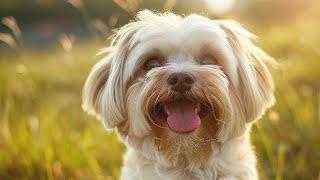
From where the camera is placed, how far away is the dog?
4.37m

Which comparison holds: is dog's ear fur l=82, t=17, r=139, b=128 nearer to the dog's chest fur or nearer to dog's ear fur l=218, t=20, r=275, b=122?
the dog's chest fur

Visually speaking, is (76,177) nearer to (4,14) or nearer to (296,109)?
(296,109)

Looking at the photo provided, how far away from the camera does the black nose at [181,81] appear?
14.0 feet

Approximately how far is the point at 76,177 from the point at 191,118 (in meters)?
1.70

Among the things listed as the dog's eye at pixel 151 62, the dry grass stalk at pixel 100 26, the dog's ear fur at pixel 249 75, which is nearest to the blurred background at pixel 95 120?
the dry grass stalk at pixel 100 26

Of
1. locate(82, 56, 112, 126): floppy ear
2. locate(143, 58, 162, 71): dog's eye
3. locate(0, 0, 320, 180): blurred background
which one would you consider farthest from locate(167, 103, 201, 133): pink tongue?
locate(0, 0, 320, 180): blurred background

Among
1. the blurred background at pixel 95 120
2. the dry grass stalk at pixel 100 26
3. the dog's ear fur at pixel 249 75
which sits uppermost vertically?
the dog's ear fur at pixel 249 75

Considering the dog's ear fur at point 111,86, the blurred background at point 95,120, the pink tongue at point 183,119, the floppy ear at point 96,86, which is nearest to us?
the pink tongue at point 183,119

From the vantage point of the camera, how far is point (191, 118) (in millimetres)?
4449

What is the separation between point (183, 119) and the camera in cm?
441

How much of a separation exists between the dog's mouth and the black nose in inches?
5.6

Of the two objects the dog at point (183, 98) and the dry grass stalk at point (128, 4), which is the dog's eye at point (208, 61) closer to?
the dog at point (183, 98)

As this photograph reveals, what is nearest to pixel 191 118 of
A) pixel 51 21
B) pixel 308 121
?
pixel 308 121

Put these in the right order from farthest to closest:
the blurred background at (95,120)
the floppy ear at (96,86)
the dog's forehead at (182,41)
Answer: the blurred background at (95,120), the floppy ear at (96,86), the dog's forehead at (182,41)
